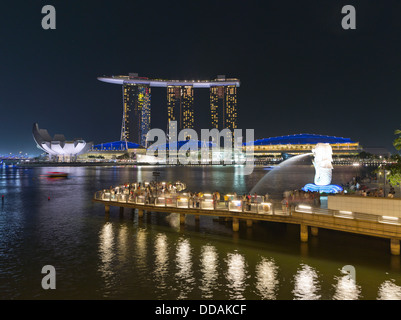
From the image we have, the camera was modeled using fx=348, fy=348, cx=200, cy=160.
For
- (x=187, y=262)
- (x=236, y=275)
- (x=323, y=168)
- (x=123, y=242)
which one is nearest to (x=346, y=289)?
(x=236, y=275)

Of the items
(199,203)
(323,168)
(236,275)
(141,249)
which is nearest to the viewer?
(236,275)

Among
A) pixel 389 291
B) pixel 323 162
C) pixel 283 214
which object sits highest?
pixel 323 162

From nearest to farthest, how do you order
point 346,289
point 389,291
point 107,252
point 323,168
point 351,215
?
point 389,291, point 346,289, point 351,215, point 107,252, point 323,168

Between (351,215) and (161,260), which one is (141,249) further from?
(351,215)

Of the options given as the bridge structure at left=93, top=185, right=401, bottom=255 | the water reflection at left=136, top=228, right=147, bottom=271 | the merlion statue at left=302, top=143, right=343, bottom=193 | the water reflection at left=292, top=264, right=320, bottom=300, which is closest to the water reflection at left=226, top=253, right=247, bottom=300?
the water reflection at left=292, top=264, right=320, bottom=300

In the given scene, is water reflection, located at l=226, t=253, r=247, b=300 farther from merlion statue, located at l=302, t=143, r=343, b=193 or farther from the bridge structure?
merlion statue, located at l=302, t=143, r=343, b=193

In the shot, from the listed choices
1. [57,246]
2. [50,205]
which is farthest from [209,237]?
[50,205]
